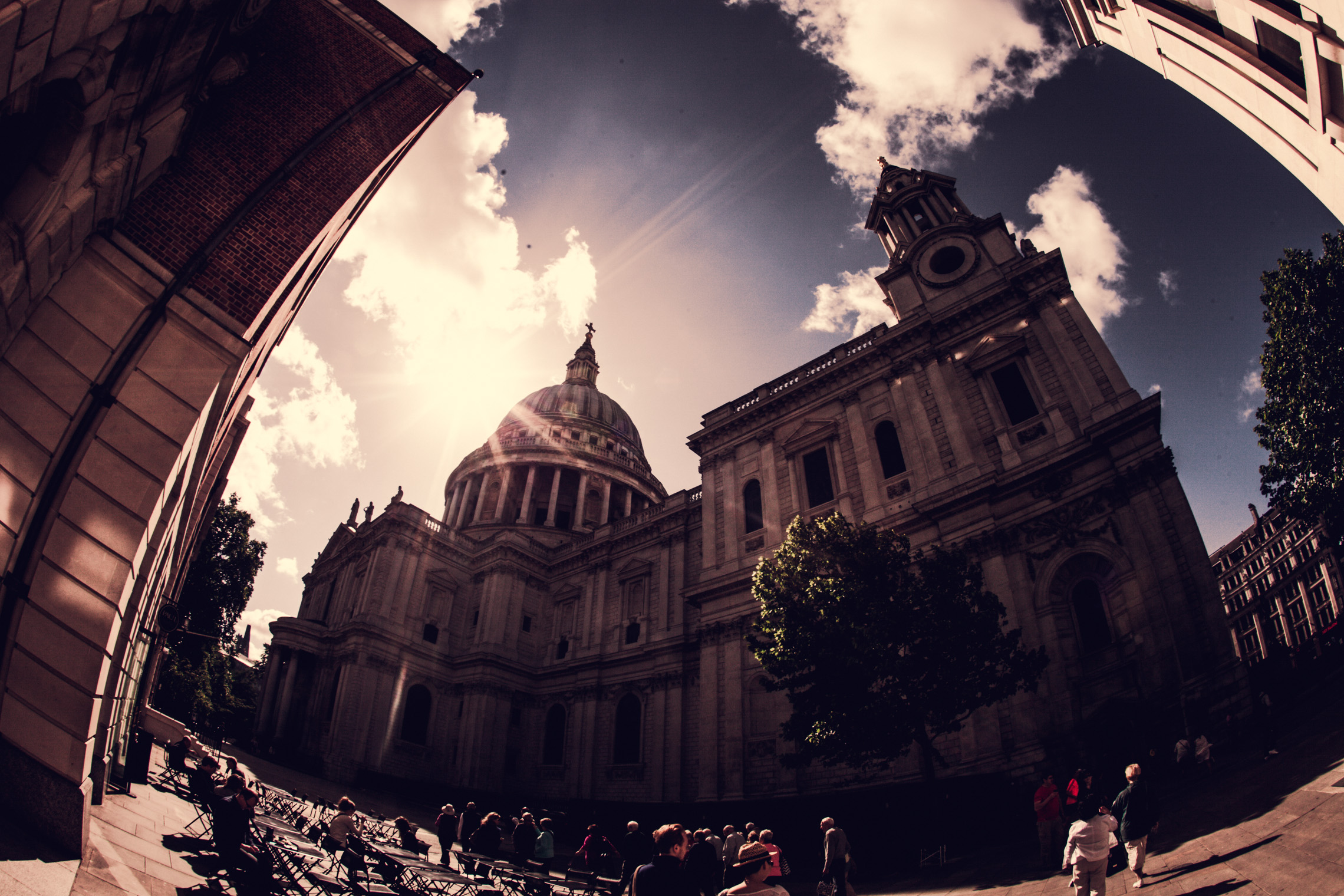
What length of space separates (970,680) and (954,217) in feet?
71.7

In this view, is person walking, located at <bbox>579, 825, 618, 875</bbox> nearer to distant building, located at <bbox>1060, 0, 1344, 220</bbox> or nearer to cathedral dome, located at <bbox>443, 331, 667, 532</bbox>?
distant building, located at <bbox>1060, 0, 1344, 220</bbox>

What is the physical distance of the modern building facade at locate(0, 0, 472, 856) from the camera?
540 centimetres

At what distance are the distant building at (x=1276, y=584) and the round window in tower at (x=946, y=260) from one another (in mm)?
45307

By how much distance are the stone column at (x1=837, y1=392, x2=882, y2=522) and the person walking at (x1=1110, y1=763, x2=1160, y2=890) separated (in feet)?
49.6

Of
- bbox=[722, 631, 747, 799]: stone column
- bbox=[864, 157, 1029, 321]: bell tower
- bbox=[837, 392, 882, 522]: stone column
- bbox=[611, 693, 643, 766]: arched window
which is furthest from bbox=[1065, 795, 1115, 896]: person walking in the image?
bbox=[611, 693, 643, 766]: arched window

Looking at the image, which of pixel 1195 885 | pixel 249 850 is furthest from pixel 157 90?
pixel 1195 885

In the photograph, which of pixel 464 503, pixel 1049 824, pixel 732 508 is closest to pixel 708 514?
pixel 732 508

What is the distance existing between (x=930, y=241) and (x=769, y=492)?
13109 millimetres

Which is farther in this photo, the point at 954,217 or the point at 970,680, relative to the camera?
the point at 954,217

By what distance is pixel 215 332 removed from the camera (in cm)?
679

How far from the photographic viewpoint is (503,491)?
52.2 metres

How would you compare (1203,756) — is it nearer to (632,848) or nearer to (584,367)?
(632,848)

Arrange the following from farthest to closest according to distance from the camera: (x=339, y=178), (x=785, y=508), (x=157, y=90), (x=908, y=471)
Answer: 1. (x=785, y=508)
2. (x=908, y=471)
3. (x=339, y=178)
4. (x=157, y=90)

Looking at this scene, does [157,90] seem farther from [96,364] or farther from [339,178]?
[96,364]
